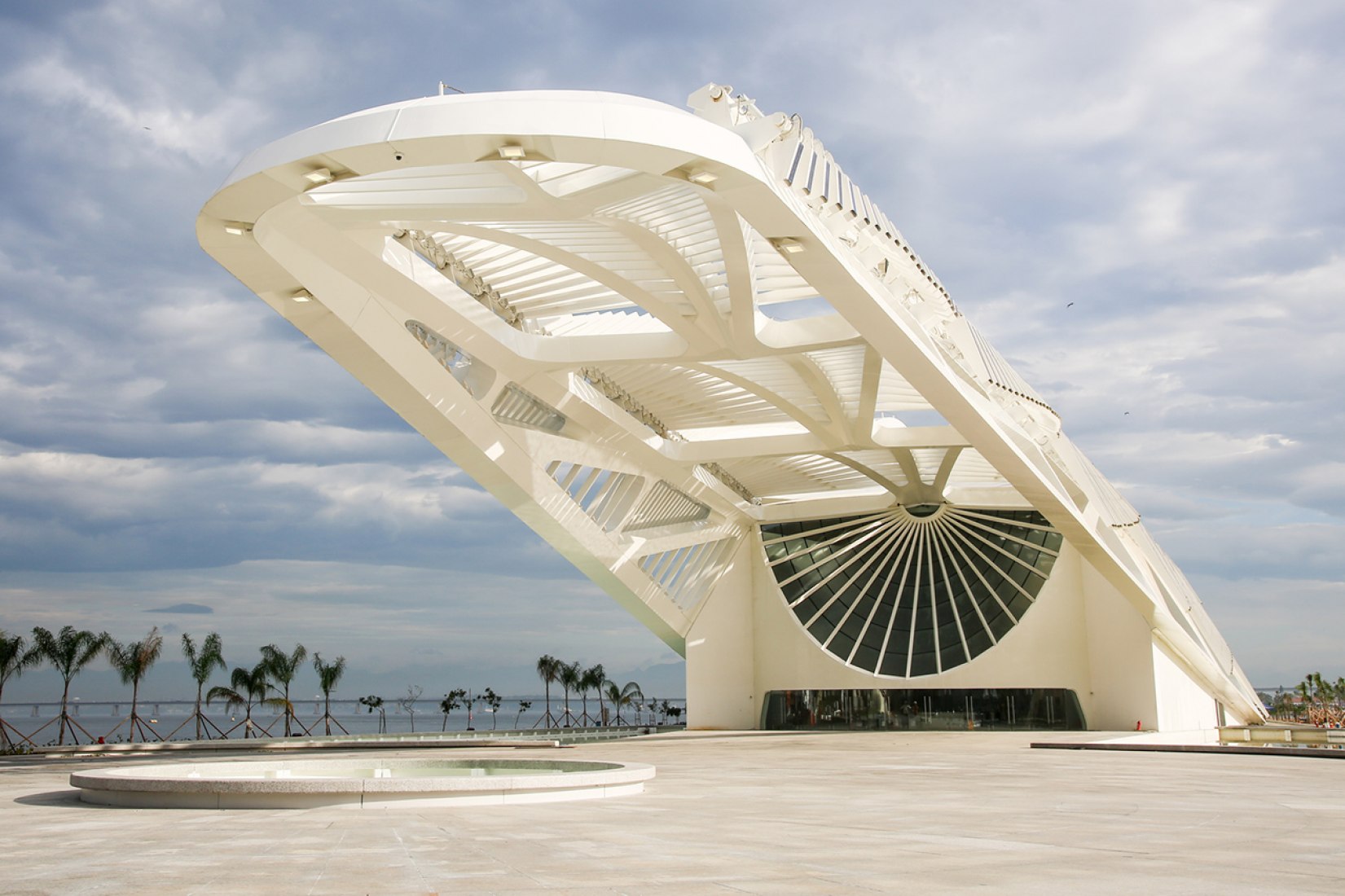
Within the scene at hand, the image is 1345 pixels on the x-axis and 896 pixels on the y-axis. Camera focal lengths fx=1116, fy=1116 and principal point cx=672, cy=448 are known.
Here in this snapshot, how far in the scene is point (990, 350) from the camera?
80.6 feet

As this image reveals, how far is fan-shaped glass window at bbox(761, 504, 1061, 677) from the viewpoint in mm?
34562

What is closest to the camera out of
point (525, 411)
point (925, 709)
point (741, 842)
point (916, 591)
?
point (741, 842)

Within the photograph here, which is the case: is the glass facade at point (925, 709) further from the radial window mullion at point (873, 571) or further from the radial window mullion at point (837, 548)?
the radial window mullion at point (837, 548)

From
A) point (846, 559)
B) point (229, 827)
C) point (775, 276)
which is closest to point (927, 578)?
point (846, 559)

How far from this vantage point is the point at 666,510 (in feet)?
106

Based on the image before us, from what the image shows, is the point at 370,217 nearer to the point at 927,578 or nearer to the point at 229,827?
the point at 229,827

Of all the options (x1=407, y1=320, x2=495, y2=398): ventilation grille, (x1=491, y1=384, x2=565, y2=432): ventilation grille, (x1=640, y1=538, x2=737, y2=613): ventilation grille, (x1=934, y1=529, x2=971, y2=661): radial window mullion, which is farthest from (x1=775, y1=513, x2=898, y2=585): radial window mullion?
(x1=407, y1=320, x2=495, y2=398): ventilation grille

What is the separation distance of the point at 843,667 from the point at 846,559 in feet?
11.5

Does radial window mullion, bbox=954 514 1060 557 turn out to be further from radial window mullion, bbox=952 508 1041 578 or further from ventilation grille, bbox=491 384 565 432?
ventilation grille, bbox=491 384 565 432

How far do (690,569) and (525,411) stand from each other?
12186 millimetres

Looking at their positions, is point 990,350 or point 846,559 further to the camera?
point 846,559

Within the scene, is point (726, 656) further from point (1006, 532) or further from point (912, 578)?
point (1006, 532)

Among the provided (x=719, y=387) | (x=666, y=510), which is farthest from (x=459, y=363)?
(x=666, y=510)

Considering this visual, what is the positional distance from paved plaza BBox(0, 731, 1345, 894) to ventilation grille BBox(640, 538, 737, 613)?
2093cm
